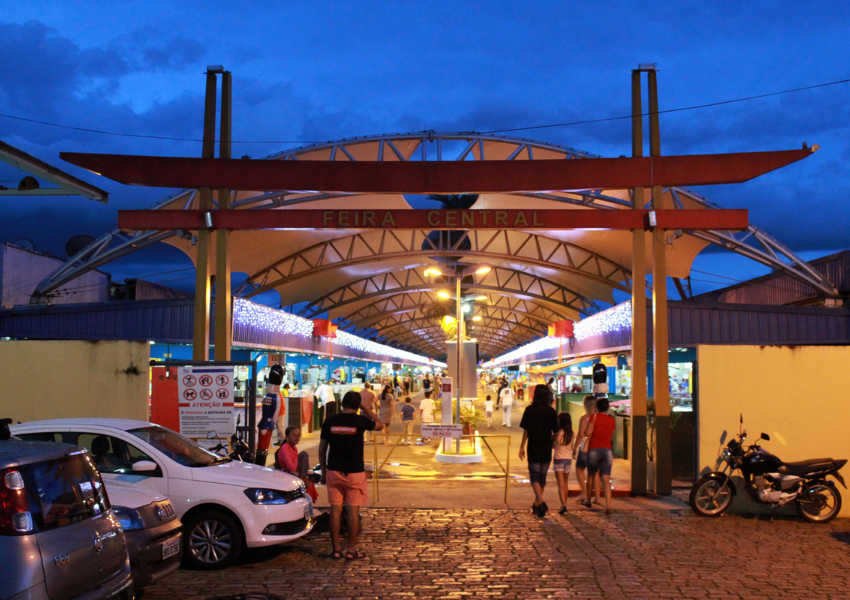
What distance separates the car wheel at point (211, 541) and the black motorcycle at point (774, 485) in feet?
20.6

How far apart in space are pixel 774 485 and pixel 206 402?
807cm

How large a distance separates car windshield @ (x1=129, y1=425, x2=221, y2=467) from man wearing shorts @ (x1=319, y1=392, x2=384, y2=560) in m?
1.28

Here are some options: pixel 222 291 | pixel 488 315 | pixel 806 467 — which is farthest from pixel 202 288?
pixel 488 315

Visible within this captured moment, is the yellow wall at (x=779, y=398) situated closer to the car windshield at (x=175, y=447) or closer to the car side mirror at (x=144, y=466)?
the car windshield at (x=175, y=447)

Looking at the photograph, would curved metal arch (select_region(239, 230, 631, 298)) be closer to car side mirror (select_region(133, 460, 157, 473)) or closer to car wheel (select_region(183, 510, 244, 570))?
car wheel (select_region(183, 510, 244, 570))

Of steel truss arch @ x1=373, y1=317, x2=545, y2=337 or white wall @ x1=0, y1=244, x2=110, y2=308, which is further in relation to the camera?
steel truss arch @ x1=373, y1=317, x2=545, y2=337

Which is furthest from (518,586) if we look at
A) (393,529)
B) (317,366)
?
(317,366)

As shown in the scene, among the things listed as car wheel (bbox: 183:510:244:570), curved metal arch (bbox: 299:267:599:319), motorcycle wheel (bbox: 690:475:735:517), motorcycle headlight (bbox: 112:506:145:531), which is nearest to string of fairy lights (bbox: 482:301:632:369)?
curved metal arch (bbox: 299:267:599:319)

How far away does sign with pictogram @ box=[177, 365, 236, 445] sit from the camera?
10766mm

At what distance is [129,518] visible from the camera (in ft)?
19.9

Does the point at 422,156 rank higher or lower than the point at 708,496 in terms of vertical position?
higher

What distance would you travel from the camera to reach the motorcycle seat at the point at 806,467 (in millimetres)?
10055

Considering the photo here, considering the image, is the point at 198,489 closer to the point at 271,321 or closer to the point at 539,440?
the point at 539,440

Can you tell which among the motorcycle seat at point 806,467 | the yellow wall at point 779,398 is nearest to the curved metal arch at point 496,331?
the yellow wall at point 779,398
